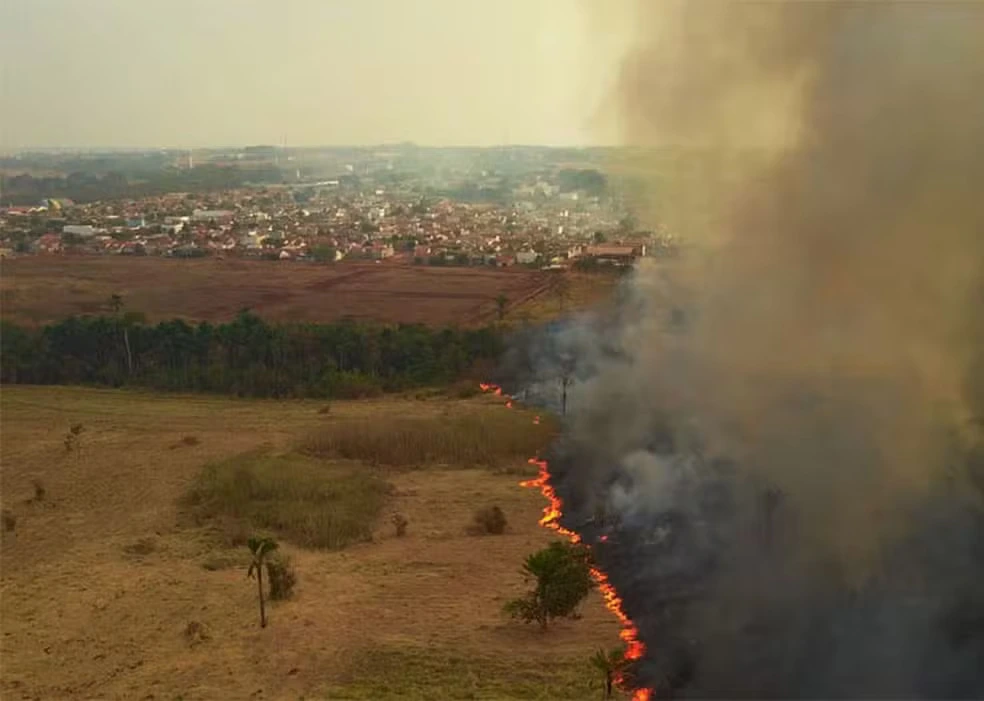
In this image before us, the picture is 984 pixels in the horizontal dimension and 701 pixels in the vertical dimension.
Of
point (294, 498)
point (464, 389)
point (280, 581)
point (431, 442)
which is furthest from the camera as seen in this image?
point (464, 389)

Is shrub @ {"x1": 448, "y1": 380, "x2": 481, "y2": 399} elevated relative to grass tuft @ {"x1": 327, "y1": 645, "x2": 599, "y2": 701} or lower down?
lower down

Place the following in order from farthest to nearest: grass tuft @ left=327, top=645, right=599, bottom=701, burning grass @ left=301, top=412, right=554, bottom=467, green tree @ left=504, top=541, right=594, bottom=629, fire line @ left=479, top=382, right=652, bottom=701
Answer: burning grass @ left=301, top=412, right=554, bottom=467 < green tree @ left=504, top=541, right=594, bottom=629 < fire line @ left=479, top=382, right=652, bottom=701 < grass tuft @ left=327, top=645, right=599, bottom=701

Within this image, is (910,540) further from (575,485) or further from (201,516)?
(201,516)

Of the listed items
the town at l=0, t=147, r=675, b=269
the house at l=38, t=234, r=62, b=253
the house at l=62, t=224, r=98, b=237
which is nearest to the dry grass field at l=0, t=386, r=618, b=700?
the town at l=0, t=147, r=675, b=269

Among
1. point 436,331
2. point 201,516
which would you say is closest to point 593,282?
point 436,331

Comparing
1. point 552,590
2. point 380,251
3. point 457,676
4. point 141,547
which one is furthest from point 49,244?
point 457,676

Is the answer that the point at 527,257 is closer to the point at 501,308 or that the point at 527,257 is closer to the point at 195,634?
the point at 501,308

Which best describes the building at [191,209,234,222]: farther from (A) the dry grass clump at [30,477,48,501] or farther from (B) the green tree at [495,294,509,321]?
(A) the dry grass clump at [30,477,48,501]
